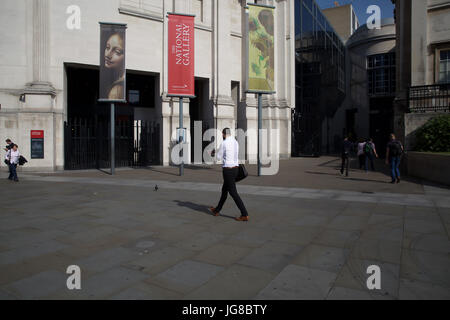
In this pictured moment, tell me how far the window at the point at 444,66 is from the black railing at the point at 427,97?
1.04 metres

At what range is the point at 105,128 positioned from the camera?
66.9 ft

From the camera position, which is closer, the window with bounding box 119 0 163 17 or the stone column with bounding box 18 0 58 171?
the stone column with bounding box 18 0 58 171

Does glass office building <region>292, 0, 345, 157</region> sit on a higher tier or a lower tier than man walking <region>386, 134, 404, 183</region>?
higher

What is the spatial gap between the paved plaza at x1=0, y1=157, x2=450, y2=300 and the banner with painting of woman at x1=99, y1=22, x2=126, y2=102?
26.7ft

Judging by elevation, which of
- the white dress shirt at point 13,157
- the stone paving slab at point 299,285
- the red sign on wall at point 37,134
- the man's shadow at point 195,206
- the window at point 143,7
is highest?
the window at point 143,7

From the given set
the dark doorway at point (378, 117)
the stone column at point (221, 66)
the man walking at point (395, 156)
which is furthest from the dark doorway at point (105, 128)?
the dark doorway at point (378, 117)

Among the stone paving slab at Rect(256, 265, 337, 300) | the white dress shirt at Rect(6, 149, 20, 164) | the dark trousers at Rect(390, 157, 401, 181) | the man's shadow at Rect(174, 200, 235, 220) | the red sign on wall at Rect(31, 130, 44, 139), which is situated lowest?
the stone paving slab at Rect(256, 265, 337, 300)

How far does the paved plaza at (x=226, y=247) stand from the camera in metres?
3.56

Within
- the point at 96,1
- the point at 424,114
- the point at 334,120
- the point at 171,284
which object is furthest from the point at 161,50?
the point at 334,120

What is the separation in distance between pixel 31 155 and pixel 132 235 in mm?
14521

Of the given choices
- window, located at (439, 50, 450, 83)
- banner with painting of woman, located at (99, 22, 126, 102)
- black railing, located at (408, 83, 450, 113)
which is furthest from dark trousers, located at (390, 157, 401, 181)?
banner with painting of woman, located at (99, 22, 126, 102)

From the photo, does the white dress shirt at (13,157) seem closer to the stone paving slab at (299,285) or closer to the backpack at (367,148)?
the stone paving slab at (299,285)

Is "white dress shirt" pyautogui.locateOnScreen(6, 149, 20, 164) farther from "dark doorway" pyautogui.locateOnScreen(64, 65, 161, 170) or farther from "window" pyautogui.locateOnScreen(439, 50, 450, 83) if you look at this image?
"window" pyautogui.locateOnScreen(439, 50, 450, 83)

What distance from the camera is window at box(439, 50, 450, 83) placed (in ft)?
57.6
